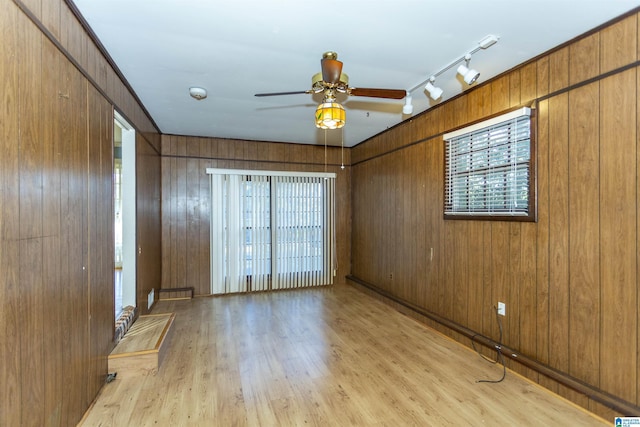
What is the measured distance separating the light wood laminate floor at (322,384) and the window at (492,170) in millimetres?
1430

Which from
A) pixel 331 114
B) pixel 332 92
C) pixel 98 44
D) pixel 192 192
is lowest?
pixel 192 192

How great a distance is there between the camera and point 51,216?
1639 millimetres

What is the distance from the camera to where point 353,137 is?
5.26 metres

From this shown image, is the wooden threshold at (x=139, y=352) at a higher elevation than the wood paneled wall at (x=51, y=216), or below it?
below

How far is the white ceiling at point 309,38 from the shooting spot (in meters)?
1.89

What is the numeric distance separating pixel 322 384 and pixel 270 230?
10.7 feet

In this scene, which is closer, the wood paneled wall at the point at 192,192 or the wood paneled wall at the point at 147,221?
the wood paneled wall at the point at 147,221

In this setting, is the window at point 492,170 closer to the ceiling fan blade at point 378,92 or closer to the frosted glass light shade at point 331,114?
the ceiling fan blade at point 378,92

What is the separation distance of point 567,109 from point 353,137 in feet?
10.8

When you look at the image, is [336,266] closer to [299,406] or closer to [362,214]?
[362,214]

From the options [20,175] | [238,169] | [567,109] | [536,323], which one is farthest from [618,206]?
[238,169]

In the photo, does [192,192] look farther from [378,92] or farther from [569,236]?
[569,236]

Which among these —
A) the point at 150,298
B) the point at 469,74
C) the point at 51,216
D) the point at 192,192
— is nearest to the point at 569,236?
the point at 469,74

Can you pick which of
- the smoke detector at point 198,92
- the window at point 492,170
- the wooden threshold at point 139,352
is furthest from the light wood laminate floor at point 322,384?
the smoke detector at point 198,92
